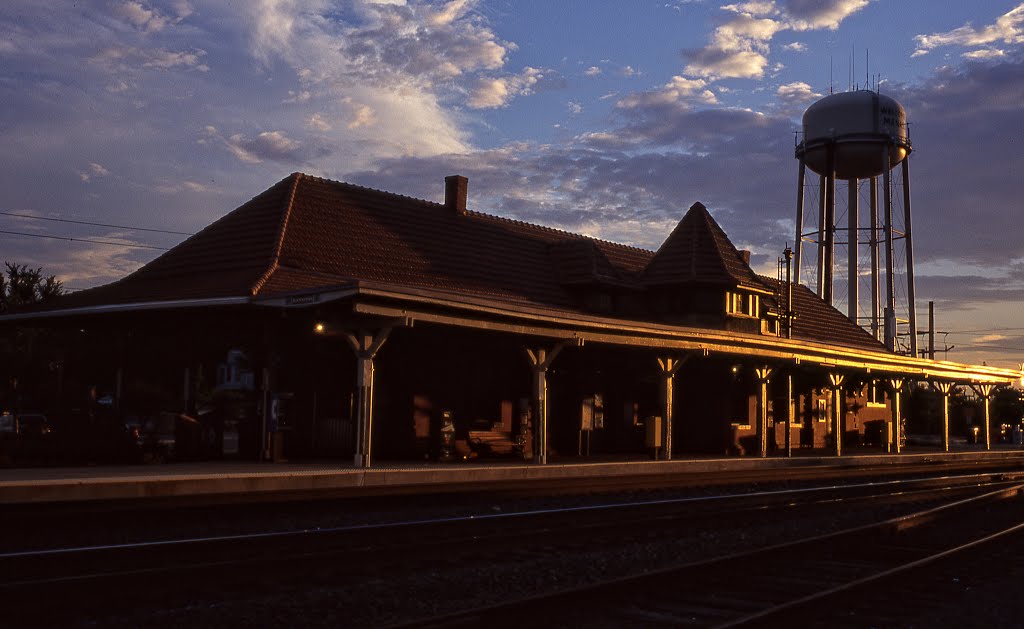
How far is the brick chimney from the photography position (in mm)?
32156

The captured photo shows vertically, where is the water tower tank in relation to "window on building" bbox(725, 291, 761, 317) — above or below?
above

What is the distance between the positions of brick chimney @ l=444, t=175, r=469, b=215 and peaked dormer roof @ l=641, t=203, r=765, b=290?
7.48 metres

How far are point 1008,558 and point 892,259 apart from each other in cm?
4722

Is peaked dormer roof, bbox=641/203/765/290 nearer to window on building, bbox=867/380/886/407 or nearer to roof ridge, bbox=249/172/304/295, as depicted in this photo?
window on building, bbox=867/380/886/407

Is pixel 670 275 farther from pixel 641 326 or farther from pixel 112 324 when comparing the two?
pixel 112 324

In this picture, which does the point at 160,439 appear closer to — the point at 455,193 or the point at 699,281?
the point at 455,193

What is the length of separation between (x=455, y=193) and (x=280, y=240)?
345 inches

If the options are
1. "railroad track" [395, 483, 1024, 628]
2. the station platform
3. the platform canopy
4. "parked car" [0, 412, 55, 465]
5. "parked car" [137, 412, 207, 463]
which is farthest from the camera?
the platform canopy

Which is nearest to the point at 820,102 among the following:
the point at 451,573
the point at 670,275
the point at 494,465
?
the point at 670,275

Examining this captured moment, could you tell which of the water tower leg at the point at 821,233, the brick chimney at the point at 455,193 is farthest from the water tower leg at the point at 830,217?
the brick chimney at the point at 455,193

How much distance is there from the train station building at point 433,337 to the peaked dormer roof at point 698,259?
79 mm

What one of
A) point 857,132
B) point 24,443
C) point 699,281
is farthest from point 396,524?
point 857,132

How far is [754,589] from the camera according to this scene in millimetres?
8617

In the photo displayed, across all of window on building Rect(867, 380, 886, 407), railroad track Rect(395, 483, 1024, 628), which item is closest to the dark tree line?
railroad track Rect(395, 483, 1024, 628)
